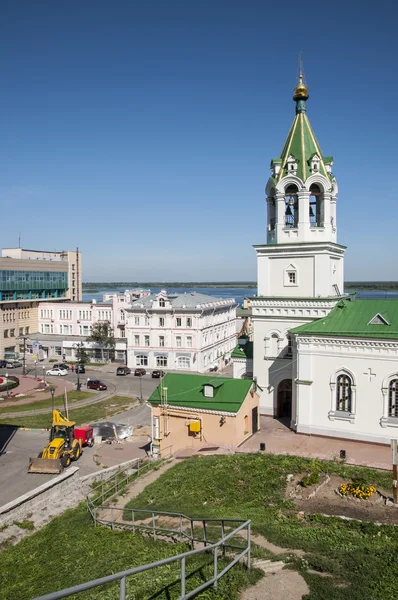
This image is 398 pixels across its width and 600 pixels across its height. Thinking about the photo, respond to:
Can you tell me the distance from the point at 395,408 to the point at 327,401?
3153 millimetres

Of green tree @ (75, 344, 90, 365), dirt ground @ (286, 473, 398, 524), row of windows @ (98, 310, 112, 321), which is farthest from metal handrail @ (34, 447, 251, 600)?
row of windows @ (98, 310, 112, 321)

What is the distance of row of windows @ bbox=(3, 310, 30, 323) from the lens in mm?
59656

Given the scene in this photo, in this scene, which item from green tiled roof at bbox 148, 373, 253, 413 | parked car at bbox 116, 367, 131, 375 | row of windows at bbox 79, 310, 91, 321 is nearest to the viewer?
green tiled roof at bbox 148, 373, 253, 413

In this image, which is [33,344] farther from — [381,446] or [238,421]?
[381,446]

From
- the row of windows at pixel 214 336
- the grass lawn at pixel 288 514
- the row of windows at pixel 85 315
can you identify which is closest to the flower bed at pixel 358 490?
the grass lawn at pixel 288 514

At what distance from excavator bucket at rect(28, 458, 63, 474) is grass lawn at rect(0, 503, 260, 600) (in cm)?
569

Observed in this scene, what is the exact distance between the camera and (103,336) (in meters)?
54.1

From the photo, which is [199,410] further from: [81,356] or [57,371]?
[81,356]

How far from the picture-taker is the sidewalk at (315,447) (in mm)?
20844

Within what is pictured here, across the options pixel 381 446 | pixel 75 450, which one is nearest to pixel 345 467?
pixel 381 446

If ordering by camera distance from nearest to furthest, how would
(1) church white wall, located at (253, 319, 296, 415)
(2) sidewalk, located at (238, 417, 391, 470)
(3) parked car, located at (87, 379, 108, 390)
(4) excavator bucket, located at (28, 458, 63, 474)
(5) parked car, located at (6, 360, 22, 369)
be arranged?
(2) sidewalk, located at (238, 417, 391, 470) < (4) excavator bucket, located at (28, 458, 63, 474) < (1) church white wall, located at (253, 319, 296, 415) < (3) parked car, located at (87, 379, 108, 390) < (5) parked car, located at (6, 360, 22, 369)

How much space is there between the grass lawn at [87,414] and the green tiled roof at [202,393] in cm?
1095

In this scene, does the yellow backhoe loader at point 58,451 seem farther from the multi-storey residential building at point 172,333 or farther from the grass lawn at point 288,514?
the multi-storey residential building at point 172,333

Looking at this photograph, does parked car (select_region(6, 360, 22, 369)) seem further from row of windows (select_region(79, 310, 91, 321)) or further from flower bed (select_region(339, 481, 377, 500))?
flower bed (select_region(339, 481, 377, 500))
